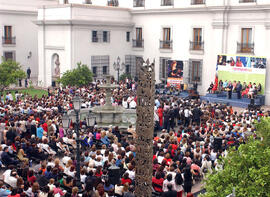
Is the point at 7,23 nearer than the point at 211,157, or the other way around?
the point at 211,157

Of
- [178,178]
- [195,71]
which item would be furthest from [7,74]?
[178,178]

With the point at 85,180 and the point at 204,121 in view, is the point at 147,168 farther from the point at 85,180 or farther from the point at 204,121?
the point at 204,121

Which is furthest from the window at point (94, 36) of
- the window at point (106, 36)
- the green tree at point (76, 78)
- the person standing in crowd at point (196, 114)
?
the person standing in crowd at point (196, 114)

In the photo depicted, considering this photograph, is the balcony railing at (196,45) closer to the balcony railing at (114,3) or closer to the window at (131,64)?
the window at (131,64)

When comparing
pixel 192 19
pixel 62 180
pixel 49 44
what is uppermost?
pixel 192 19

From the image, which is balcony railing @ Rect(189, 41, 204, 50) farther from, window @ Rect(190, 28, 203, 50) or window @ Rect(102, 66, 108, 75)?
window @ Rect(102, 66, 108, 75)

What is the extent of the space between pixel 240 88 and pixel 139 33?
13.4 m

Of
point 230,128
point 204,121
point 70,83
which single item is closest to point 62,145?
point 230,128

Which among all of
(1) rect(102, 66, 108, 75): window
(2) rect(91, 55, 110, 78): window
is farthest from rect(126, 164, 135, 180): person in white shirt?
(1) rect(102, 66, 108, 75): window

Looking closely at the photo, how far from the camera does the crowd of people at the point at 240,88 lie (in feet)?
93.8

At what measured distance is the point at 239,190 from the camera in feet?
23.0

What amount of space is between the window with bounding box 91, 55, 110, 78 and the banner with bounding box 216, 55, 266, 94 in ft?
37.0

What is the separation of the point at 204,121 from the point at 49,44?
20.6 metres

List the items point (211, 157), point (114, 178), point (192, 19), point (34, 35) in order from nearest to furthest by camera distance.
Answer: point (114, 178) < point (211, 157) < point (192, 19) < point (34, 35)
